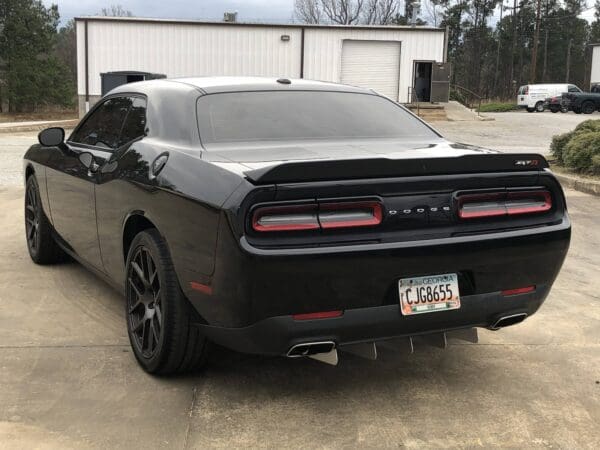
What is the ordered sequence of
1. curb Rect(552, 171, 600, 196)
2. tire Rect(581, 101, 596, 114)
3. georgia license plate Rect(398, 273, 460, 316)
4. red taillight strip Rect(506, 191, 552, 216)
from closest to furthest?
georgia license plate Rect(398, 273, 460, 316), red taillight strip Rect(506, 191, 552, 216), curb Rect(552, 171, 600, 196), tire Rect(581, 101, 596, 114)

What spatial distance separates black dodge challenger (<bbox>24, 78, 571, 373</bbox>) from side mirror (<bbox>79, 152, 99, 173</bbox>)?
0.16 meters

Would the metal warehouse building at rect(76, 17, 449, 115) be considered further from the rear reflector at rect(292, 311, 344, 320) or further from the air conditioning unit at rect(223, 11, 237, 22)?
the rear reflector at rect(292, 311, 344, 320)

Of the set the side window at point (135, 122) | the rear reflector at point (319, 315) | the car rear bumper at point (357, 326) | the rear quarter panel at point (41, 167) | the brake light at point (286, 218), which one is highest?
the side window at point (135, 122)

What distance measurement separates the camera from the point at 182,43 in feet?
105

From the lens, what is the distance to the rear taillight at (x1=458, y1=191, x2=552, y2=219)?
3012 millimetres

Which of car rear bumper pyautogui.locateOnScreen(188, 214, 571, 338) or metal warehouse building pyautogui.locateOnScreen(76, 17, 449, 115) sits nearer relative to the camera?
car rear bumper pyautogui.locateOnScreen(188, 214, 571, 338)

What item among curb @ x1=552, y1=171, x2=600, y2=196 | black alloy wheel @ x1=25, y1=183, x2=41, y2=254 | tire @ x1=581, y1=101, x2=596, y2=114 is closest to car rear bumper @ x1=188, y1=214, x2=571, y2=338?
black alloy wheel @ x1=25, y1=183, x2=41, y2=254

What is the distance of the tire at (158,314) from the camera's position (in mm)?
3143

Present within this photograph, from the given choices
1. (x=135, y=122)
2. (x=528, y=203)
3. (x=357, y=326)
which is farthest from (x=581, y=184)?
(x=357, y=326)

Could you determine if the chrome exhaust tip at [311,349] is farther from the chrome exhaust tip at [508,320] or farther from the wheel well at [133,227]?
the wheel well at [133,227]

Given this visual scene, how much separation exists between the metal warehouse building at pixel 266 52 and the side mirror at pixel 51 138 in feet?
90.5

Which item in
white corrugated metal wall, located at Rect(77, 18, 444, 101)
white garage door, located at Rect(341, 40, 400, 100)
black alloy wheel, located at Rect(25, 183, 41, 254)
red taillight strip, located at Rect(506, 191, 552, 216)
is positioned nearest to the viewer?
red taillight strip, located at Rect(506, 191, 552, 216)

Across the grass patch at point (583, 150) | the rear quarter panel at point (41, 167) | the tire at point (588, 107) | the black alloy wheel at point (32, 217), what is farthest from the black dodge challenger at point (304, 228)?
the tire at point (588, 107)

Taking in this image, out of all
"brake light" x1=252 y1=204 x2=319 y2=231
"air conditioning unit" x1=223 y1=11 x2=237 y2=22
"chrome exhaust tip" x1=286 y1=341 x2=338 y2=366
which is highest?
"air conditioning unit" x1=223 y1=11 x2=237 y2=22
